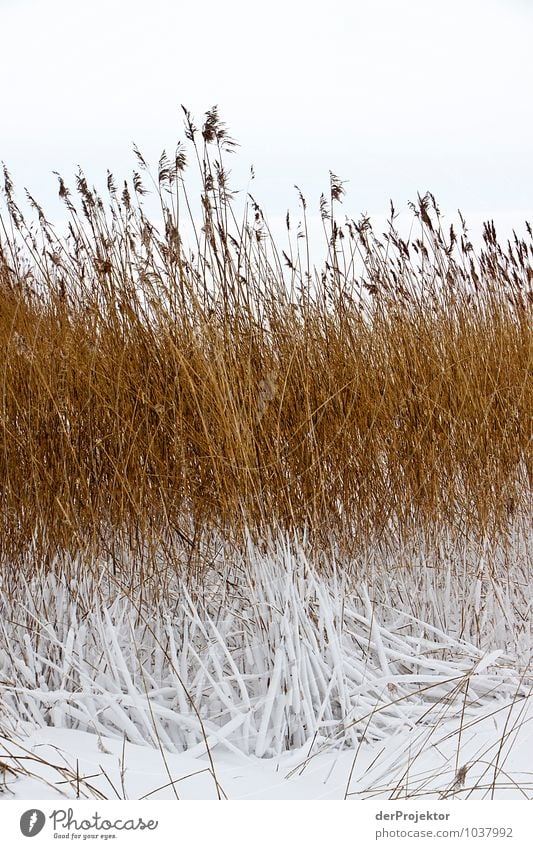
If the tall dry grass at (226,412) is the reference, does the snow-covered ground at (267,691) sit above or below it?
below

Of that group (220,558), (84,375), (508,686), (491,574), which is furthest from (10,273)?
Result: (508,686)

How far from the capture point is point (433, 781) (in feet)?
4.84

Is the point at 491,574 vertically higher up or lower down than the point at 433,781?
higher up

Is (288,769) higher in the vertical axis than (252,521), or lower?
lower

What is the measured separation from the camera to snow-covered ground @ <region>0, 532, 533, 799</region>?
4.88 ft

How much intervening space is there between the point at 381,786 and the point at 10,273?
89.0 inches

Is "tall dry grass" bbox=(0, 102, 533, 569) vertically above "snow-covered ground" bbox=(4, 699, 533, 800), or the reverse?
"tall dry grass" bbox=(0, 102, 533, 569)

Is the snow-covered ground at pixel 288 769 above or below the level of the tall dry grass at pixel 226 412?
below

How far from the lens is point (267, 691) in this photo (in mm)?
1735

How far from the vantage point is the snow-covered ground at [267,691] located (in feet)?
4.88

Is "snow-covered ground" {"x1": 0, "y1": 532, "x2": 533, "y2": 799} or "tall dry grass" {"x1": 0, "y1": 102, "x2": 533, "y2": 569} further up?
"tall dry grass" {"x1": 0, "y1": 102, "x2": 533, "y2": 569}

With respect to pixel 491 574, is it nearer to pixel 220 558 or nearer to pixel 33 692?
pixel 220 558

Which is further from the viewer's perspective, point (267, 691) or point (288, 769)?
point (267, 691)

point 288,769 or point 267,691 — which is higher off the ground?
point 267,691
